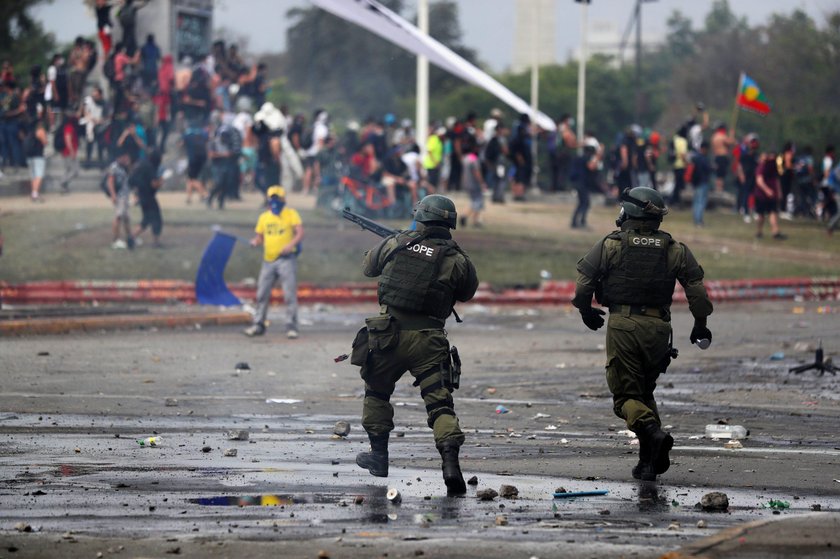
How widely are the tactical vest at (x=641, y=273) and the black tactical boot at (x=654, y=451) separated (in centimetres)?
81

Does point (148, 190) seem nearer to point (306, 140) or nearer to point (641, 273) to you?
point (306, 140)

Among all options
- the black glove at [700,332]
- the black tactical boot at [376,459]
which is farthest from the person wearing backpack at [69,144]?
the black glove at [700,332]

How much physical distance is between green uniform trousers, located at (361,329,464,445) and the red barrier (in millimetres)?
12524

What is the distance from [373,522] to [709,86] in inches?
3506

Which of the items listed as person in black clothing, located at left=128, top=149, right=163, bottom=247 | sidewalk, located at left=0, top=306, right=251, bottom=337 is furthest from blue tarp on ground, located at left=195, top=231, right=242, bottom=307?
person in black clothing, located at left=128, top=149, right=163, bottom=247

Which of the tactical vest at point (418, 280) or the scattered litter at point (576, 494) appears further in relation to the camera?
the tactical vest at point (418, 280)

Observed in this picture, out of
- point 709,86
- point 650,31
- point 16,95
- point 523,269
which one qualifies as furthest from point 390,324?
point 650,31

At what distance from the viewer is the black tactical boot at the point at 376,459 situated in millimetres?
8930

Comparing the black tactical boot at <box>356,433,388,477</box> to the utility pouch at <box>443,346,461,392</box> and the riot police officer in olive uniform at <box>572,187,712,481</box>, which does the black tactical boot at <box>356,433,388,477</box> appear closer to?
the utility pouch at <box>443,346,461,392</box>

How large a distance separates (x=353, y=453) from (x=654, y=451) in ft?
6.77

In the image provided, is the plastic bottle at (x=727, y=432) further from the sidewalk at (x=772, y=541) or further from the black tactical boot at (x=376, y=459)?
the sidewalk at (x=772, y=541)

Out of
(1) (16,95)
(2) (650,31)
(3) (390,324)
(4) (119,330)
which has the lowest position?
(4) (119,330)

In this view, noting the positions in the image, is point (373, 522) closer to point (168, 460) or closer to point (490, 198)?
point (168, 460)

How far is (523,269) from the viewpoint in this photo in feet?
78.4
